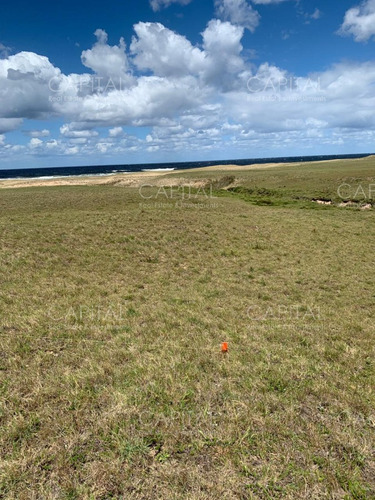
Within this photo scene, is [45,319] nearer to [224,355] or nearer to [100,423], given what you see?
[100,423]

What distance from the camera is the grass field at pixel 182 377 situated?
5293mm

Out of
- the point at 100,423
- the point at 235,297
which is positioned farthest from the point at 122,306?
the point at 100,423

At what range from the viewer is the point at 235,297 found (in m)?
14.6

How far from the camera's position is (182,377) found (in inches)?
315

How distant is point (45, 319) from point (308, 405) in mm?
9601

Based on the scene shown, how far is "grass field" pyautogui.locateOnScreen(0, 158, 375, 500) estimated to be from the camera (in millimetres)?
5293
